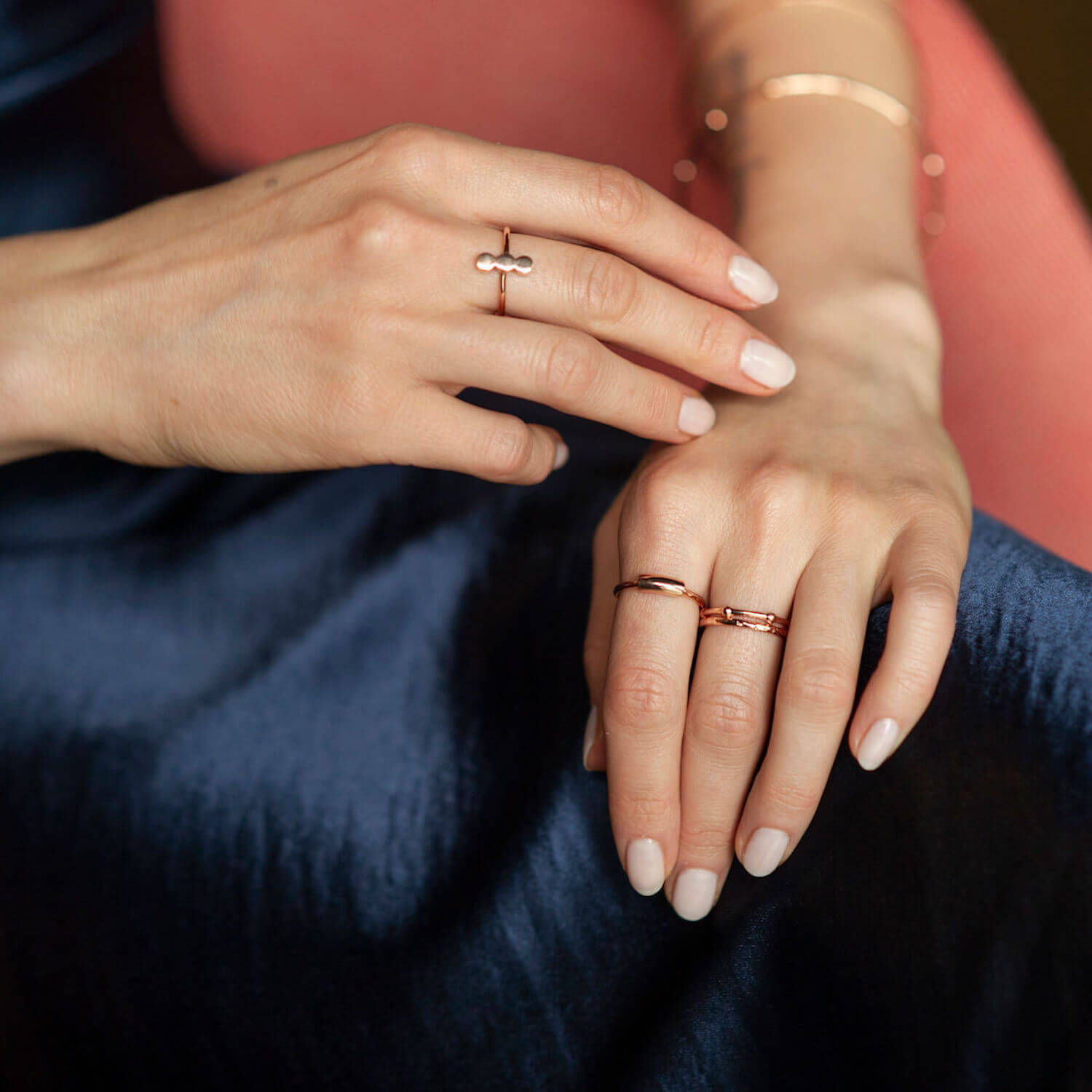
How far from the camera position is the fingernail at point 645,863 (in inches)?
21.0

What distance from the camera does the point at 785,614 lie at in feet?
1.78

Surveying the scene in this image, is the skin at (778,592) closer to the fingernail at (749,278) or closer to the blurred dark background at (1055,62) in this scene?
the fingernail at (749,278)

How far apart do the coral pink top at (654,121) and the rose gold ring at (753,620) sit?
513mm

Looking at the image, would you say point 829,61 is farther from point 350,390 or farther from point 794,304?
point 350,390

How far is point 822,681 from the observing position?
49cm

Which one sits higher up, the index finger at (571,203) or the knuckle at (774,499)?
the index finger at (571,203)

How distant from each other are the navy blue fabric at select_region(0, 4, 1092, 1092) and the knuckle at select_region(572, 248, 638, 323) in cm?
19

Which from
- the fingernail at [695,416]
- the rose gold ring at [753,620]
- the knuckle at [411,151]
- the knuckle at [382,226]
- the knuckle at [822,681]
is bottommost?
the knuckle at [822,681]

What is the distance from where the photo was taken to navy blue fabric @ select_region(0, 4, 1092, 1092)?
45 centimetres

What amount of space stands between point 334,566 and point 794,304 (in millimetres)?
438

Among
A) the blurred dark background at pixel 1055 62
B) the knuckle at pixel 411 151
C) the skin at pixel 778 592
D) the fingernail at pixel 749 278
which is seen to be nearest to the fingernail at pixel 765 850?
the skin at pixel 778 592

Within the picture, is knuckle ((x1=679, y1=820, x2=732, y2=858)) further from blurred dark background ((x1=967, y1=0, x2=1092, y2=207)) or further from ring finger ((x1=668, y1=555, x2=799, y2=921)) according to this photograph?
blurred dark background ((x1=967, y1=0, x2=1092, y2=207))

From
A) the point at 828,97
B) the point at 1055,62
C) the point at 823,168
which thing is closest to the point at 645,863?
the point at 823,168

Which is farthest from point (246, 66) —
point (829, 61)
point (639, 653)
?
point (639, 653)
